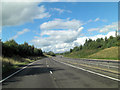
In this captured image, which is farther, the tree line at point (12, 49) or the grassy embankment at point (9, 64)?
the tree line at point (12, 49)

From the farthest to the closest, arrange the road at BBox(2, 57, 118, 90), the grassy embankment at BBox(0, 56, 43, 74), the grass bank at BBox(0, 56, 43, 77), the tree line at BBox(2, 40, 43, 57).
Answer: the tree line at BBox(2, 40, 43, 57)
the grassy embankment at BBox(0, 56, 43, 74)
the grass bank at BBox(0, 56, 43, 77)
the road at BBox(2, 57, 118, 90)

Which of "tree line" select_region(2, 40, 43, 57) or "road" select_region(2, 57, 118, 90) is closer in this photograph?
"road" select_region(2, 57, 118, 90)

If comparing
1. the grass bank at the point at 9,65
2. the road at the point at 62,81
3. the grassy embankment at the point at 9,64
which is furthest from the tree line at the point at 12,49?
the road at the point at 62,81

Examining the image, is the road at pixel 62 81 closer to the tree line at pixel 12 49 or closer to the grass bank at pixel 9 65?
the grass bank at pixel 9 65

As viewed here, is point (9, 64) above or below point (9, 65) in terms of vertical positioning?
above

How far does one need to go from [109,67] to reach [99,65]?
2.76m

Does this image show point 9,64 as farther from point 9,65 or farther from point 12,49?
point 12,49

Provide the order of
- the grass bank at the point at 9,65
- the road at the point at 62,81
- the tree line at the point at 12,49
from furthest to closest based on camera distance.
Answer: the tree line at the point at 12,49
the grass bank at the point at 9,65
the road at the point at 62,81

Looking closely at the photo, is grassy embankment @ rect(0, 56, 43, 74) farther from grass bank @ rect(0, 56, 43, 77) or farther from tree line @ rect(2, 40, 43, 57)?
tree line @ rect(2, 40, 43, 57)

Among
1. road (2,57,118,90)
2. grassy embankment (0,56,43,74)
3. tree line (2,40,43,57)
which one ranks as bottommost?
grassy embankment (0,56,43,74)

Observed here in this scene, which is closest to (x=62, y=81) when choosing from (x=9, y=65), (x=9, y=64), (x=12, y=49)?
(x=9, y=65)

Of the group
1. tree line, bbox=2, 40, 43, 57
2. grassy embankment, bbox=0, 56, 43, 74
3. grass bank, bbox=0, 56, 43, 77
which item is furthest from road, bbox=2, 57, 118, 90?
tree line, bbox=2, 40, 43, 57

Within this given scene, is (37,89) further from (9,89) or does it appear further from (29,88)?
(9,89)

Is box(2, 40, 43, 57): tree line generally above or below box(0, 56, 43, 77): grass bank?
above
